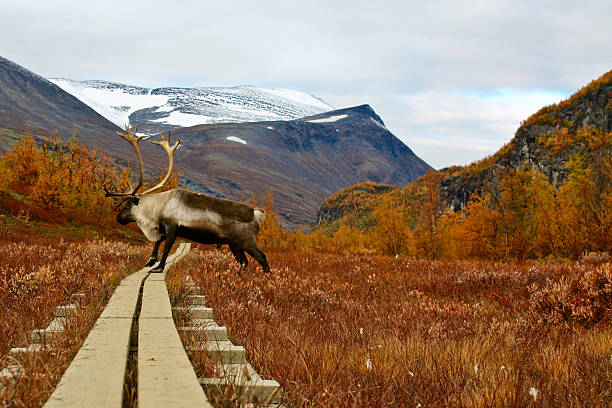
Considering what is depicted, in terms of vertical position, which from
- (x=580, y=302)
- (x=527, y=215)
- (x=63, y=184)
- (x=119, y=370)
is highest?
(x=527, y=215)

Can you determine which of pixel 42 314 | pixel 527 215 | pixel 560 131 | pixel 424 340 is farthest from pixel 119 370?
pixel 560 131

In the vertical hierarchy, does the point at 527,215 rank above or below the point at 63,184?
above

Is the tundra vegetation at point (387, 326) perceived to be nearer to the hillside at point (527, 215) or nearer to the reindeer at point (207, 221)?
the reindeer at point (207, 221)

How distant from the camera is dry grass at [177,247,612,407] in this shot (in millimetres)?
2688

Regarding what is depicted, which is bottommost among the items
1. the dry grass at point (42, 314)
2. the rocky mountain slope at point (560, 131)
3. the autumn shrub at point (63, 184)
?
the autumn shrub at point (63, 184)

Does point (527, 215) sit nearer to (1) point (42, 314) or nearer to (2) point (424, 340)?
(2) point (424, 340)

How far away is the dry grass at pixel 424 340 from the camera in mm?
2688

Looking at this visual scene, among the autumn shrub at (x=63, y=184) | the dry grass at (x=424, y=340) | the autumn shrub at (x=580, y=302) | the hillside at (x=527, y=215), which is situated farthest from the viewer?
the autumn shrub at (x=63, y=184)

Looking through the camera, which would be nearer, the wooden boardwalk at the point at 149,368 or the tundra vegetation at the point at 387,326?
the wooden boardwalk at the point at 149,368

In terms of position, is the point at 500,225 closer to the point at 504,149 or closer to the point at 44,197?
the point at 44,197

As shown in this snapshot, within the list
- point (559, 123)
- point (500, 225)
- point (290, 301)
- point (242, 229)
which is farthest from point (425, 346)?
point (559, 123)

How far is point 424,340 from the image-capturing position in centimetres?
421

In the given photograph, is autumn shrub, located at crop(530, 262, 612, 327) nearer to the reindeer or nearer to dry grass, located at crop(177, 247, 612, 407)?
dry grass, located at crop(177, 247, 612, 407)

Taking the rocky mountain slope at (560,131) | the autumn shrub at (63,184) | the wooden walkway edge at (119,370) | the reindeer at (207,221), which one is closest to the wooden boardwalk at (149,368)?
the wooden walkway edge at (119,370)
